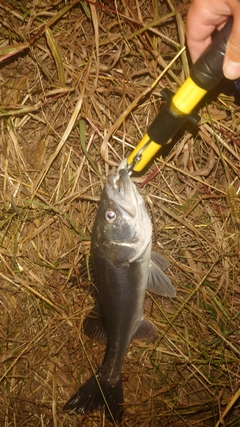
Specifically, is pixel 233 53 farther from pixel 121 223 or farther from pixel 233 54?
pixel 121 223

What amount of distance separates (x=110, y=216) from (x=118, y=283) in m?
0.50

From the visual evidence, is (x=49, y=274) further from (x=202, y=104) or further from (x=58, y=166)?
(x=202, y=104)

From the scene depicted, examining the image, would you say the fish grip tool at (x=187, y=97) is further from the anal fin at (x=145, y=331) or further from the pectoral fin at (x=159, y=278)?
the anal fin at (x=145, y=331)

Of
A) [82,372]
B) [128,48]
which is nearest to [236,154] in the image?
[128,48]

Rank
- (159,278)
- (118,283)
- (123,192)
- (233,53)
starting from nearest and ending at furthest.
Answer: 1. (233,53)
2. (123,192)
3. (118,283)
4. (159,278)

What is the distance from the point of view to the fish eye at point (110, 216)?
6.56 feet

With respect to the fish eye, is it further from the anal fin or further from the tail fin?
the tail fin

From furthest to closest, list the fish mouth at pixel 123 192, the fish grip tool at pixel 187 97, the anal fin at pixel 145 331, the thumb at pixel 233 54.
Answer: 1. the anal fin at pixel 145 331
2. the fish mouth at pixel 123 192
3. the fish grip tool at pixel 187 97
4. the thumb at pixel 233 54

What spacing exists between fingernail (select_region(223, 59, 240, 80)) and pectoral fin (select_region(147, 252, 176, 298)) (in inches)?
49.6

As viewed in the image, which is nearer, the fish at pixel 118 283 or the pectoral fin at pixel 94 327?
the fish at pixel 118 283

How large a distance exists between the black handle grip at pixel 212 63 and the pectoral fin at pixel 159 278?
3.95ft

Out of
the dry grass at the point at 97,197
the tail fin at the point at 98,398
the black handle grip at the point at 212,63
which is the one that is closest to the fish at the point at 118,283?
the tail fin at the point at 98,398

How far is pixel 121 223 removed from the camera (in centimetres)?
201

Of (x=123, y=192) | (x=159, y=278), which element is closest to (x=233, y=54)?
(x=123, y=192)
